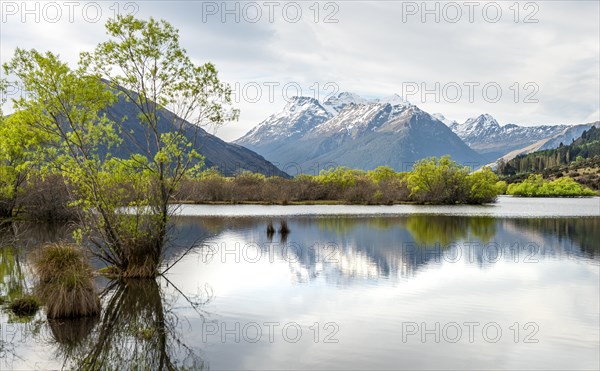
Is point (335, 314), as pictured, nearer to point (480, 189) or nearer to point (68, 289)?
point (68, 289)

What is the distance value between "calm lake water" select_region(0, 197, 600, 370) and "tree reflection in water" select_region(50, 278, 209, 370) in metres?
0.05

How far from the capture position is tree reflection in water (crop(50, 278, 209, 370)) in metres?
13.5

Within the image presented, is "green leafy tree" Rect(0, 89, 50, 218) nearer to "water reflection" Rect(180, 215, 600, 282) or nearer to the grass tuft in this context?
the grass tuft

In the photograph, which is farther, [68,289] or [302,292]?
[302,292]

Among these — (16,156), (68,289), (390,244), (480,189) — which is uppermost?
(16,156)

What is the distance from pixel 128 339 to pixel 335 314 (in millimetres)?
6911

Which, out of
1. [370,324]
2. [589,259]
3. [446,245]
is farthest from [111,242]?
[589,259]

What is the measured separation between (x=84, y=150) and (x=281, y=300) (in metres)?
11.1

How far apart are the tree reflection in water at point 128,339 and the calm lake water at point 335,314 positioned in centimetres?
5

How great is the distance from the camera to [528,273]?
27672 mm

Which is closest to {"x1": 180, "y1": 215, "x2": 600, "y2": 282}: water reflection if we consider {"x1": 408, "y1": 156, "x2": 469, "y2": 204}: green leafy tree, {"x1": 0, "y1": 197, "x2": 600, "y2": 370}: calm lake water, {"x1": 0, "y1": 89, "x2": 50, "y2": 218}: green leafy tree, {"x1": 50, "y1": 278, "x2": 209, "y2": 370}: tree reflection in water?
{"x1": 0, "y1": 197, "x2": 600, "y2": 370}: calm lake water

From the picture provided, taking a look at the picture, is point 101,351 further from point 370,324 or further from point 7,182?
point 7,182

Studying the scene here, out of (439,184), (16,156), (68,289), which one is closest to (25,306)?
(68,289)

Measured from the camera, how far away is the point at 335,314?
732 inches
